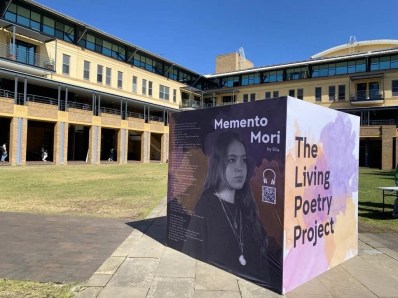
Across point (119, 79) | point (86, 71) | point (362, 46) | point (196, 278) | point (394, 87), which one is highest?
point (362, 46)

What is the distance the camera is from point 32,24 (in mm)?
34438

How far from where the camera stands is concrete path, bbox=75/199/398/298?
14.1 ft

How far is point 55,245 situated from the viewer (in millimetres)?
6191

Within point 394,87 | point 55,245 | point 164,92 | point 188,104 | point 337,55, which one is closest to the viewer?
point 55,245

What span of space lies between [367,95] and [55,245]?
5117cm

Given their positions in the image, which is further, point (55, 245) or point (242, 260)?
point (55, 245)

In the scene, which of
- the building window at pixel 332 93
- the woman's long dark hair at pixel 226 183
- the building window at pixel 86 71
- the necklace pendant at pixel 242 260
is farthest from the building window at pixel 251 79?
the necklace pendant at pixel 242 260

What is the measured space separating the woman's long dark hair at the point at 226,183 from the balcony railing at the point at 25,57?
31.1 m

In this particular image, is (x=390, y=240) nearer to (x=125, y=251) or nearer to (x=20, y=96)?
(x=125, y=251)

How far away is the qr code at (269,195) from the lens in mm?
4438

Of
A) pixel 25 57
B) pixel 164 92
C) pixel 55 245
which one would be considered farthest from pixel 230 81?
pixel 55 245

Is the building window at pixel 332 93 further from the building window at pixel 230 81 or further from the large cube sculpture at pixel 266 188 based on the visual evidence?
the large cube sculpture at pixel 266 188

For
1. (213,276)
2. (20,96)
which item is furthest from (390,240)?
(20,96)

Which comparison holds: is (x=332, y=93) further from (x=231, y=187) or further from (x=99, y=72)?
(x=231, y=187)
